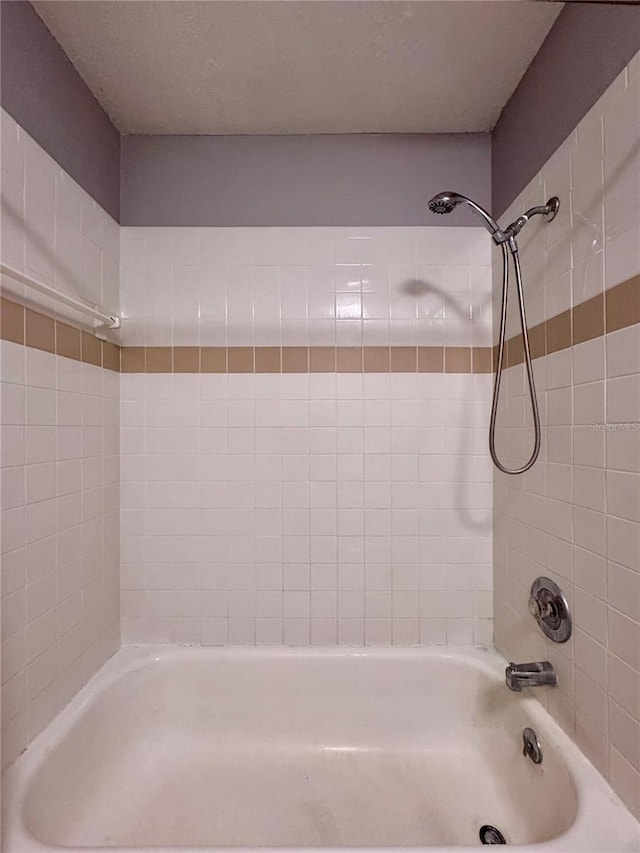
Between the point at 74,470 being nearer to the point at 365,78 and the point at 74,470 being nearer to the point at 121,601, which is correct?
the point at 121,601

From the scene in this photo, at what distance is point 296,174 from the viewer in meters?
Result: 1.75

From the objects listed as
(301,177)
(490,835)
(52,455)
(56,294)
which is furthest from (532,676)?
(301,177)

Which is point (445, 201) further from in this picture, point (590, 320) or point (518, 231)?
point (590, 320)

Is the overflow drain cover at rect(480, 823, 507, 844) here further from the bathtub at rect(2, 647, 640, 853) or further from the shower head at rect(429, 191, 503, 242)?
the shower head at rect(429, 191, 503, 242)

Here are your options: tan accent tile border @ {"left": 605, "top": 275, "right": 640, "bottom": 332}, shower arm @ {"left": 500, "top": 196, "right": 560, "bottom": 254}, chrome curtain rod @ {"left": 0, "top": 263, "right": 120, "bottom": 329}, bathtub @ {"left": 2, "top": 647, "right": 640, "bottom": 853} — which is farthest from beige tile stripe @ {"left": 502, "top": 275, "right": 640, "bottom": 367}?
chrome curtain rod @ {"left": 0, "top": 263, "right": 120, "bottom": 329}

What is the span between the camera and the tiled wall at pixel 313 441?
1.74 metres

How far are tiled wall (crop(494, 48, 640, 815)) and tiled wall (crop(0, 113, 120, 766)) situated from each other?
137 centimetres

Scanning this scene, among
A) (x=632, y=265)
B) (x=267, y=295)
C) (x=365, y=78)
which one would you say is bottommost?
(x=632, y=265)

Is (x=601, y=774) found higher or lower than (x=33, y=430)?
lower

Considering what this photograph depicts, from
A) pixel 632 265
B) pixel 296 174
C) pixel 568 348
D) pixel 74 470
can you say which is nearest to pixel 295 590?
pixel 74 470

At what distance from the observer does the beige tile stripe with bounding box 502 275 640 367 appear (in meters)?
0.98

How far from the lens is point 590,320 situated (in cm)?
113

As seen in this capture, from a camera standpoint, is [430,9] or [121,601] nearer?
[430,9]

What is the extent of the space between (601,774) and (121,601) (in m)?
1.53
